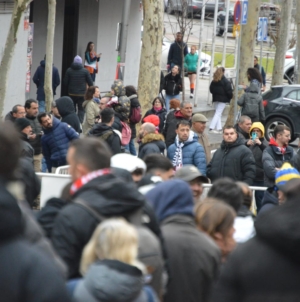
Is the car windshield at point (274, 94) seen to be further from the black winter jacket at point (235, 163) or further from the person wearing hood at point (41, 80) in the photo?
the black winter jacket at point (235, 163)

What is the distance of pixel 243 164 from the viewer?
33.1 feet

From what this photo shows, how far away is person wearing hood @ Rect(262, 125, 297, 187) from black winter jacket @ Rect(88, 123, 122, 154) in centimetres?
189

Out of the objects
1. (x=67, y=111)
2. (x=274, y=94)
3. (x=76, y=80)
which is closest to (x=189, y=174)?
(x=67, y=111)

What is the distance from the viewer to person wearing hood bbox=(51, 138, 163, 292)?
400 cm

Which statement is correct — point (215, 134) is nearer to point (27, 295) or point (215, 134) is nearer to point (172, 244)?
point (172, 244)

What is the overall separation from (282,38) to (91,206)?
23.9m

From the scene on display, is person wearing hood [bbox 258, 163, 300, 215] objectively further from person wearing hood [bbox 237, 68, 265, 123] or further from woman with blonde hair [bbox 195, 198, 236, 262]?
person wearing hood [bbox 237, 68, 265, 123]

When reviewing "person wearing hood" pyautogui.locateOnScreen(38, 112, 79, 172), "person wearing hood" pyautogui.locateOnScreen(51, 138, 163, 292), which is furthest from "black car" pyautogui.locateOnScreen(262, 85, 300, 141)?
"person wearing hood" pyautogui.locateOnScreen(51, 138, 163, 292)

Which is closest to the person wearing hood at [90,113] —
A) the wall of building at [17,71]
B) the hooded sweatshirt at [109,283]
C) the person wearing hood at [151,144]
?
the person wearing hood at [151,144]

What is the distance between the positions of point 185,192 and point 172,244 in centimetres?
34

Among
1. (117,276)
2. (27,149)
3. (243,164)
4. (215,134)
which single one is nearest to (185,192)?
(117,276)

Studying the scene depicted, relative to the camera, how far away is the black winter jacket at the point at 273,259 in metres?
3.27

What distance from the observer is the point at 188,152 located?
33.7 feet

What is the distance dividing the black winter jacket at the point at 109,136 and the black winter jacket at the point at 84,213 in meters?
6.36
